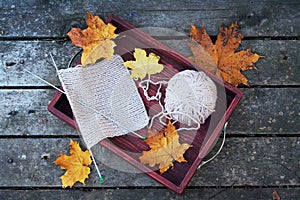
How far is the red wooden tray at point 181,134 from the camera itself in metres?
1.12

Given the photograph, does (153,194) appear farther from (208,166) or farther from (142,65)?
(142,65)

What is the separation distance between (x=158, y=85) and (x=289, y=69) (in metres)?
0.35

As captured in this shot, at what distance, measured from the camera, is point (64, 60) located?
1.25 metres

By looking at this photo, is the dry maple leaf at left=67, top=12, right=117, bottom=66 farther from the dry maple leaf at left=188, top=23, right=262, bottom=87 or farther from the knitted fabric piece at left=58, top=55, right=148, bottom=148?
the dry maple leaf at left=188, top=23, right=262, bottom=87

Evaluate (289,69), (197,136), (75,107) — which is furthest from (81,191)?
(289,69)

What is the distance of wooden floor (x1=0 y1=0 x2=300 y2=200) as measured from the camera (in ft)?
3.95

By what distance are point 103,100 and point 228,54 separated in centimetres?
34

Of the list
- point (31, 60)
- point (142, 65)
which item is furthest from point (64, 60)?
point (142, 65)

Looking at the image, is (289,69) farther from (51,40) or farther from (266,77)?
(51,40)

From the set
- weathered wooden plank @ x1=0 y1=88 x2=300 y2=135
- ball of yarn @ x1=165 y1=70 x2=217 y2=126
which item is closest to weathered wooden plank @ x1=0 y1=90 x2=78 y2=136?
weathered wooden plank @ x1=0 y1=88 x2=300 y2=135

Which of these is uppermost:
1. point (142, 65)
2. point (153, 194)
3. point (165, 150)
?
point (142, 65)

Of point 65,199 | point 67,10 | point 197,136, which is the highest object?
point 67,10

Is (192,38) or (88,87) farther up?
(192,38)

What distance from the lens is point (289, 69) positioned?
1.24m
